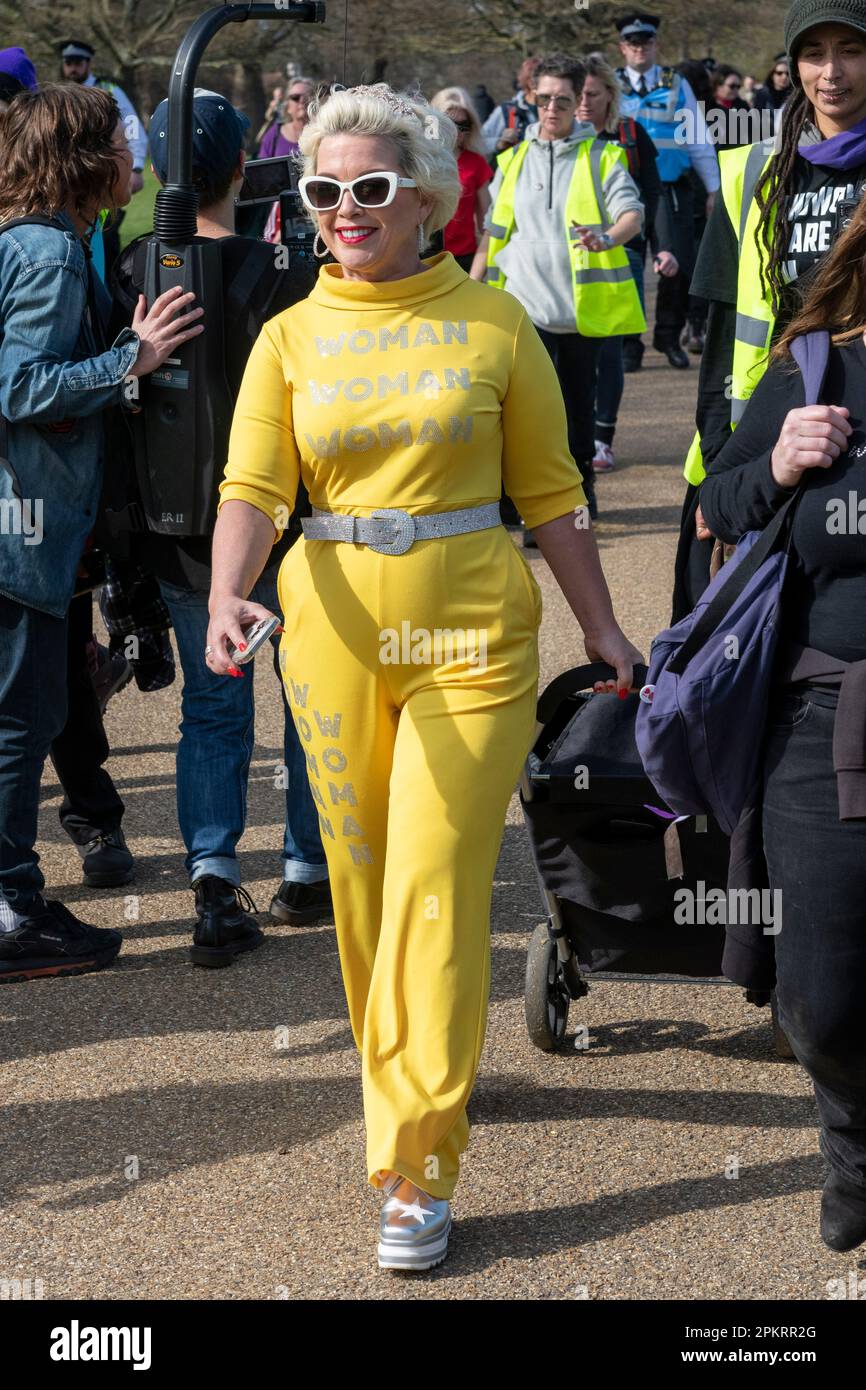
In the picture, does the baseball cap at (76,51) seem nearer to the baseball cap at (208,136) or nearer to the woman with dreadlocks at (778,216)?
the baseball cap at (208,136)

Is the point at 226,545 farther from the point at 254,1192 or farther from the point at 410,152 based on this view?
the point at 254,1192

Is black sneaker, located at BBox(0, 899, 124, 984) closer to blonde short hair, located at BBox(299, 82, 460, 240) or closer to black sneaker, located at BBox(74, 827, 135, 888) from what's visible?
black sneaker, located at BBox(74, 827, 135, 888)

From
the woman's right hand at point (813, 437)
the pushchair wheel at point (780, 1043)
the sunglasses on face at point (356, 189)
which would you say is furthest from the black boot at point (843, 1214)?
the sunglasses on face at point (356, 189)

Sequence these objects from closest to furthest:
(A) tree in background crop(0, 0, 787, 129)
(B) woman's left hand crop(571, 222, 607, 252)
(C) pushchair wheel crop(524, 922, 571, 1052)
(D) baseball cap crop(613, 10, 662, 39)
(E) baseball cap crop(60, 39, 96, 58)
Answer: (C) pushchair wheel crop(524, 922, 571, 1052) → (B) woman's left hand crop(571, 222, 607, 252) → (D) baseball cap crop(613, 10, 662, 39) → (E) baseball cap crop(60, 39, 96, 58) → (A) tree in background crop(0, 0, 787, 129)

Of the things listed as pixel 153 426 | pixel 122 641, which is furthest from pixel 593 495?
pixel 153 426

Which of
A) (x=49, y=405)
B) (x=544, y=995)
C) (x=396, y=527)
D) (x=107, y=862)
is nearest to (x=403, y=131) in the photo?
(x=396, y=527)

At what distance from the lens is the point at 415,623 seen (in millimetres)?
3174

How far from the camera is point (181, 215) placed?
4250mm

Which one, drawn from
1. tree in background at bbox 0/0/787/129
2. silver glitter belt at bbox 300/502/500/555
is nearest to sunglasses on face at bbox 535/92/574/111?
silver glitter belt at bbox 300/502/500/555

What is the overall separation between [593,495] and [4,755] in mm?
5324

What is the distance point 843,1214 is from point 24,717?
2.30 meters

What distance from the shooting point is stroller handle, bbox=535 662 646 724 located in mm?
3457

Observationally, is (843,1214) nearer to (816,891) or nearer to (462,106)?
(816,891)

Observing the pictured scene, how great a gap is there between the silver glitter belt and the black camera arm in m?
1.37
